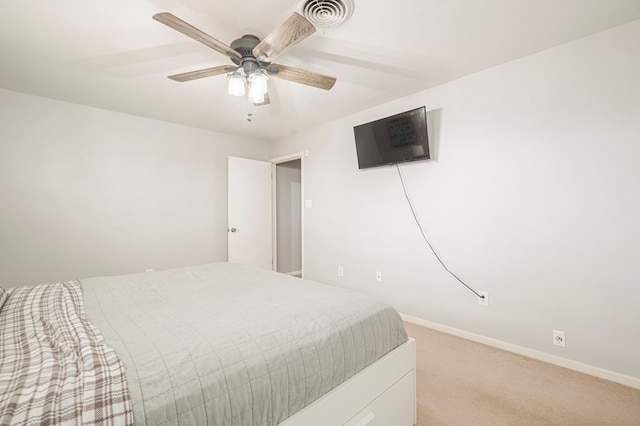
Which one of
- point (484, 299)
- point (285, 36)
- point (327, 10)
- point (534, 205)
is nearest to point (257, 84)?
point (285, 36)

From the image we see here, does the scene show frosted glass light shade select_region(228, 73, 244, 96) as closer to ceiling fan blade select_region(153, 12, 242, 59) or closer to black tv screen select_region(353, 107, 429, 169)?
ceiling fan blade select_region(153, 12, 242, 59)

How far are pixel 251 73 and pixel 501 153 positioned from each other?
2092 millimetres

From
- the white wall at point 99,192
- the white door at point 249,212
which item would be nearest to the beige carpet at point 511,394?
the white door at point 249,212

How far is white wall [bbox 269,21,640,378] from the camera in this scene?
5.91 ft

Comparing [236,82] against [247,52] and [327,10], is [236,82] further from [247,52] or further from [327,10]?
[327,10]

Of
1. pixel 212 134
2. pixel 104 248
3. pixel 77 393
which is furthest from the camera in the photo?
pixel 212 134

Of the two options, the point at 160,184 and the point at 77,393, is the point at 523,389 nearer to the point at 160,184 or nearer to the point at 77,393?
the point at 77,393

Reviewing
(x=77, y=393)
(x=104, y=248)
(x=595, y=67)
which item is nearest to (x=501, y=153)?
(x=595, y=67)

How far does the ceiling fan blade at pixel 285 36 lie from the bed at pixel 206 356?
1.39 m

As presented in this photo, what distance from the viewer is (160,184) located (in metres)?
3.51

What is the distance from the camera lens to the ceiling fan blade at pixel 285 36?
4.38 ft

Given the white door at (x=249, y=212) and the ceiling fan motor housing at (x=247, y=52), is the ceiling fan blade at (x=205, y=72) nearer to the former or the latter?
the ceiling fan motor housing at (x=247, y=52)

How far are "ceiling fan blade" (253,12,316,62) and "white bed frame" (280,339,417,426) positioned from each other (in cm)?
166

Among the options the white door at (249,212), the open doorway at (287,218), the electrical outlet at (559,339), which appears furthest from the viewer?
the open doorway at (287,218)
